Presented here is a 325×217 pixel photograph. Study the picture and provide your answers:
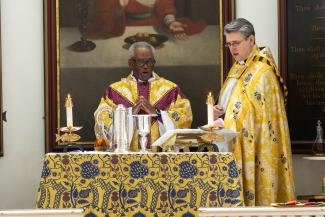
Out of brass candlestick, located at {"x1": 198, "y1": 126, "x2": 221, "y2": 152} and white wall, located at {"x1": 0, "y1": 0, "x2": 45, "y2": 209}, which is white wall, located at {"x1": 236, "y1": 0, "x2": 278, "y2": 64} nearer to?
white wall, located at {"x1": 0, "y1": 0, "x2": 45, "y2": 209}

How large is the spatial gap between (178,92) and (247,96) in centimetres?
114

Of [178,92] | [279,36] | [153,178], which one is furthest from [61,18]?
[153,178]

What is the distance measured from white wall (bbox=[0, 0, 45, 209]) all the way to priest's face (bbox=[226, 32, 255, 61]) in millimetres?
2467

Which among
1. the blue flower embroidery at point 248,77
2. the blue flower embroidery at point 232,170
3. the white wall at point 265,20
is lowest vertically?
the blue flower embroidery at point 232,170

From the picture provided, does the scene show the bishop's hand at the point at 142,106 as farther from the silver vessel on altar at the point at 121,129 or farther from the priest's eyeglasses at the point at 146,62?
the silver vessel on altar at the point at 121,129

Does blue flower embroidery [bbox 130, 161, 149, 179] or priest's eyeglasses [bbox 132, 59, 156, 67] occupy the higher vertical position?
priest's eyeglasses [bbox 132, 59, 156, 67]

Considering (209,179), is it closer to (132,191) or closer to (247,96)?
(132,191)

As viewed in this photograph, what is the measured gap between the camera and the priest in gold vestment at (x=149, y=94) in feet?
29.9

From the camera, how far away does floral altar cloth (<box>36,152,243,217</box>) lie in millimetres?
6441

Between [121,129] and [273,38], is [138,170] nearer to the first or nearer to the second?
[121,129]

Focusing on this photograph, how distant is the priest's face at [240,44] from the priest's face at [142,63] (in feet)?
3.48

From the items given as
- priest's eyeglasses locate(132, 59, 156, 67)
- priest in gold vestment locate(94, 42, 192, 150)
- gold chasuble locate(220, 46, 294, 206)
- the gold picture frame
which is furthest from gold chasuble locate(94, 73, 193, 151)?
gold chasuble locate(220, 46, 294, 206)

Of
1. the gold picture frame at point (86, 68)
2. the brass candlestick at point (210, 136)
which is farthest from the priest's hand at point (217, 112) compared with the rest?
the gold picture frame at point (86, 68)

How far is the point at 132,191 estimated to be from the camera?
21.2ft
